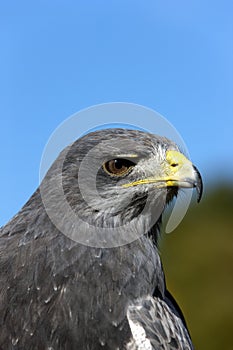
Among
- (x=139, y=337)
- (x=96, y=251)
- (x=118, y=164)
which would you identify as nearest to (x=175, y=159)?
(x=118, y=164)

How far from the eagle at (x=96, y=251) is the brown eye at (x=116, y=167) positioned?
1 cm

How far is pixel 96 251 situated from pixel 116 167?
916 mm

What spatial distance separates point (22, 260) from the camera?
26.1ft

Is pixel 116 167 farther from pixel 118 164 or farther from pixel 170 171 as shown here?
pixel 170 171

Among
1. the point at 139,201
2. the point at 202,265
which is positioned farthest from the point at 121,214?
the point at 202,265

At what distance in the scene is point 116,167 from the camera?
844 centimetres

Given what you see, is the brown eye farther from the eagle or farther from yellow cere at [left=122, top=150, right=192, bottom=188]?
yellow cere at [left=122, top=150, right=192, bottom=188]

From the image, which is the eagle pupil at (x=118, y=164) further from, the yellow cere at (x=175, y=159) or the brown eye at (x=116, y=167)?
the yellow cere at (x=175, y=159)

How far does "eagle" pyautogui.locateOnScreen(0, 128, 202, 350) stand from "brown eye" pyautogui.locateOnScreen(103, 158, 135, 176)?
0.01 metres

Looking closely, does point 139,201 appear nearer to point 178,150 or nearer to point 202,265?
point 178,150

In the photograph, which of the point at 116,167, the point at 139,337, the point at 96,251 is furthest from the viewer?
the point at 116,167

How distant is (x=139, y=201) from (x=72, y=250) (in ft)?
2.94

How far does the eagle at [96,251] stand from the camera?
775cm

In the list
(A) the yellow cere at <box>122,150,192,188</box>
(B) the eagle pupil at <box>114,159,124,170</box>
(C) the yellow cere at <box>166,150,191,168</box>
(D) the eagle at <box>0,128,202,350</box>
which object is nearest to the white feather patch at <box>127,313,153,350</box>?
(D) the eagle at <box>0,128,202,350</box>
